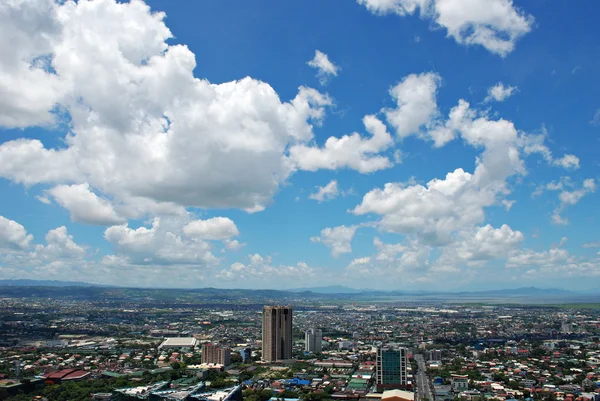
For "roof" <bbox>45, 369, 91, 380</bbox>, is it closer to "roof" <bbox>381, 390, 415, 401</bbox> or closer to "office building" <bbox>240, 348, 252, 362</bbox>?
"office building" <bbox>240, 348, 252, 362</bbox>

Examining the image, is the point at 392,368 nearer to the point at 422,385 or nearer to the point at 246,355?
the point at 422,385

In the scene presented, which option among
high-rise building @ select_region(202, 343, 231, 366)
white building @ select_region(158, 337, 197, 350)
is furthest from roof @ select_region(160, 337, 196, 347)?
high-rise building @ select_region(202, 343, 231, 366)

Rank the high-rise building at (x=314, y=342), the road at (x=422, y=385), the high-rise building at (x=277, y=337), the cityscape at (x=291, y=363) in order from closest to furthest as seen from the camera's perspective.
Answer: the cityscape at (x=291, y=363), the road at (x=422, y=385), the high-rise building at (x=277, y=337), the high-rise building at (x=314, y=342)

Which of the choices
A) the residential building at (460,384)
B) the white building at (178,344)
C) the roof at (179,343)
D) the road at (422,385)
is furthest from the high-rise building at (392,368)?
the roof at (179,343)

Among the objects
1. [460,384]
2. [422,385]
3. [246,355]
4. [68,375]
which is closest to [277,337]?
[246,355]

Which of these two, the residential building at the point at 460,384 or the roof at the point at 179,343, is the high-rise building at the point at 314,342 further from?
the residential building at the point at 460,384
